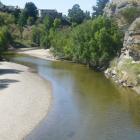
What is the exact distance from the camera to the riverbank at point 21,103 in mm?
41094

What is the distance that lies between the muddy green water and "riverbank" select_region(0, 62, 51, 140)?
1.11 meters

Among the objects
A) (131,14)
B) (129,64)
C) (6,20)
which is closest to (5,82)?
(129,64)

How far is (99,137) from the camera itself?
129 feet

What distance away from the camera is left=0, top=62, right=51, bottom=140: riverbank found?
41.1 m

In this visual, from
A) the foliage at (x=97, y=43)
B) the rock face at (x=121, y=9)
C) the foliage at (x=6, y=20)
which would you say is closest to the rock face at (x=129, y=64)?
the foliage at (x=97, y=43)

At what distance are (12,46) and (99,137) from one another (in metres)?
135

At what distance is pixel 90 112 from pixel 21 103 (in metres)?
9.43

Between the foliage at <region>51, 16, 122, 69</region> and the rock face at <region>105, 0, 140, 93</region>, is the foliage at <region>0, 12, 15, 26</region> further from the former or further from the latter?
the rock face at <region>105, 0, 140, 93</region>

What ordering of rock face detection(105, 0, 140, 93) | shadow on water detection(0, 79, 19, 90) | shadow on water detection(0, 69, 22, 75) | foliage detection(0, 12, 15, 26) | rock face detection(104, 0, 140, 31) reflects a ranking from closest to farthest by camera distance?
shadow on water detection(0, 79, 19, 90) → rock face detection(105, 0, 140, 93) → shadow on water detection(0, 69, 22, 75) → rock face detection(104, 0, 140, 31) → foliage detection(0, 12, 15, 26)

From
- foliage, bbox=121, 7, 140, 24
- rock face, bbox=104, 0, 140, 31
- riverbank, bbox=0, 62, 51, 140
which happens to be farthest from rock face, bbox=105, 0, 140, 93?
foliage, bbox=121, 7, 140, 24

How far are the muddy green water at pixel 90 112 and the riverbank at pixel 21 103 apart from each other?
3.65ft

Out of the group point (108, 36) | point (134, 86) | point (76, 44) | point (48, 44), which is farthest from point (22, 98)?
point (48, 44)

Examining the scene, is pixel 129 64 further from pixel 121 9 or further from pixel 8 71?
pixel 121 9

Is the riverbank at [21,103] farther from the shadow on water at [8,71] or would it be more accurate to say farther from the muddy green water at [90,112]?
the shadow on water at [8,71]
